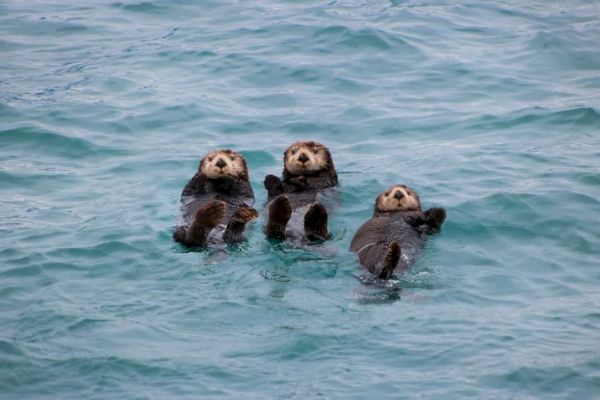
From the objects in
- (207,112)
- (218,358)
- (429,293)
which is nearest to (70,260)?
(218,358)

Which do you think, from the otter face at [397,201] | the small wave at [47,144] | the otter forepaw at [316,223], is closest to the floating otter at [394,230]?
the otter face at [397,201]

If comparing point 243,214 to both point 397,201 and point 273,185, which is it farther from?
point 397,201

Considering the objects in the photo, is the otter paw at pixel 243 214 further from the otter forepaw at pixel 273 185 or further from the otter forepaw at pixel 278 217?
the otter forepaw at pixel 273 185

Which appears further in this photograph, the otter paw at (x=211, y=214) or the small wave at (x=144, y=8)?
the small wave at (x=144, y=8)

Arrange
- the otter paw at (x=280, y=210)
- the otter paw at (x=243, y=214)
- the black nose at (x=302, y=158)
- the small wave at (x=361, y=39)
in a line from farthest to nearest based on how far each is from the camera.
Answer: the small wave at (x=361, y=39), the black nose at (x=302, y=158), the otter paw at (x=243, y=214), the otter paw at (x=280, y=210)

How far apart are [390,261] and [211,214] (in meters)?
1.58

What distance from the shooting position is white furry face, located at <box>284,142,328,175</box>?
9.80m

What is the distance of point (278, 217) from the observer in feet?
27.0

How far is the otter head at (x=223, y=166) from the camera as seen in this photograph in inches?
378

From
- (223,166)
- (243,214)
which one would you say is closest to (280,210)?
(243,214)

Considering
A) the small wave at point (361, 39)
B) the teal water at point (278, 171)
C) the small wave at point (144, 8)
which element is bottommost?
the teal water at point (278, 171)

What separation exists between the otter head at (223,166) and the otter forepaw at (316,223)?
4.86 feet

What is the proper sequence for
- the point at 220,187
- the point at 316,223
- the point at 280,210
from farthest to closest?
1. the point at 220,187
2. the point at 316,223
3. the point at 280,210

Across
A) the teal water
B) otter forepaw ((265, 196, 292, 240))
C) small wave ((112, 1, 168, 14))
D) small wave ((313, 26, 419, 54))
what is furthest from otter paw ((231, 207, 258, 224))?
small wave ((112, 1, 168, 14))
